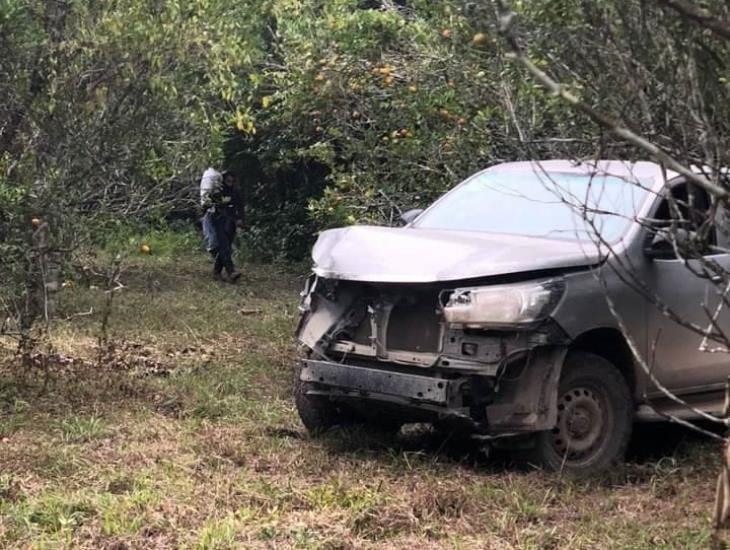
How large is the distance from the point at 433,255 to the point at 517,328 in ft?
2.05

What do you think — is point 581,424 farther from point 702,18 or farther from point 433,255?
point 702,18

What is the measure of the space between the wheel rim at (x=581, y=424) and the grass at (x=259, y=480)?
7.7 inches

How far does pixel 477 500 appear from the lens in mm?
4785

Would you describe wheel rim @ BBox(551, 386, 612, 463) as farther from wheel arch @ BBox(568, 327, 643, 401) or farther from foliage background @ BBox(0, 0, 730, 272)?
foliage background @ BBox(0, 0, 730, 272)

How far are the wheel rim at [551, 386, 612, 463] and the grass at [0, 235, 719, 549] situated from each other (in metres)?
0.19

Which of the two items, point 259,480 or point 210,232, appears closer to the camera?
point 259,480

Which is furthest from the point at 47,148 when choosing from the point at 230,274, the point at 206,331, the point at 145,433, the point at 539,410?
the point at 230,274

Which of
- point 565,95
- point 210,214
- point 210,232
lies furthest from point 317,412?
point 210,232

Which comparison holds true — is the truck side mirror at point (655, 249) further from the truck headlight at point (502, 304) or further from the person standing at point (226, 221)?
the person standing at point (226, 221)

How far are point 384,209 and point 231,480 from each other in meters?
4.81

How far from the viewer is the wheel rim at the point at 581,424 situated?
5.32m

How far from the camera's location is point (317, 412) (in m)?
5.99

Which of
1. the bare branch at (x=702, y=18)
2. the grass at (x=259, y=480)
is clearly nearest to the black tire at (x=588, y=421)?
the grass at (x=259, y=480)

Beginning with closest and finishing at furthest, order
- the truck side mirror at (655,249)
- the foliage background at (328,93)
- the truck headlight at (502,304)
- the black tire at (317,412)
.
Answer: the foliage background at (328,93)
the truck headlight at (502,304)
the truck side mirror at (655,249)
the black tire at (317,412)
